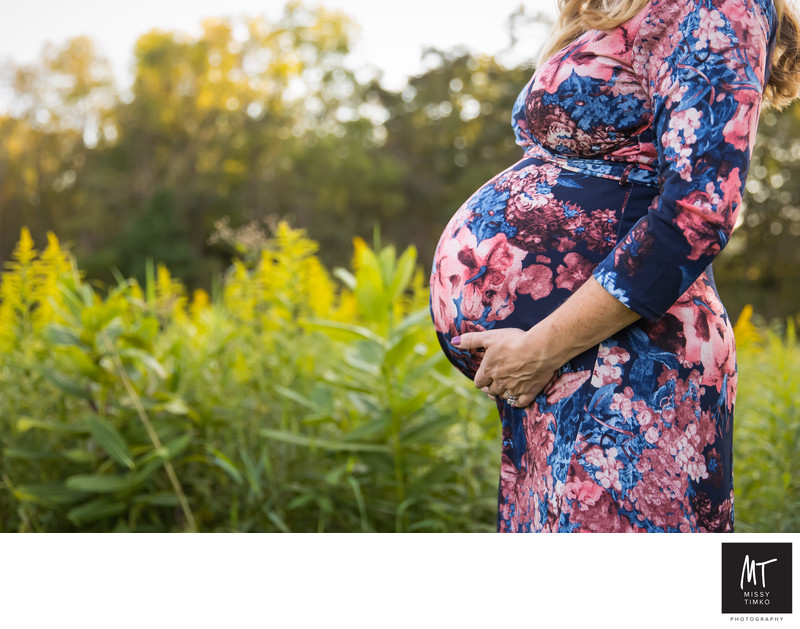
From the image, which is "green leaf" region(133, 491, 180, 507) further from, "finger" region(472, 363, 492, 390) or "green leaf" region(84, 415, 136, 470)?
"finger" region(472, 363, 492, 390)

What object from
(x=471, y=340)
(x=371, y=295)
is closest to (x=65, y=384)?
(x=371, y=295)

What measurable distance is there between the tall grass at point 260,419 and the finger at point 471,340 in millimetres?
653

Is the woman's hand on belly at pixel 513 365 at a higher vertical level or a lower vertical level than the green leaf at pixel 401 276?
lower

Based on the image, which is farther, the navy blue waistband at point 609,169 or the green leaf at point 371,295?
the green leaf at point 371,295

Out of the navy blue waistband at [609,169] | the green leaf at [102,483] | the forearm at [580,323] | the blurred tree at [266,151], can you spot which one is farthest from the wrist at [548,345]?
the blurred tree at [266,151]

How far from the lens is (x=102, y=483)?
62.0 inches

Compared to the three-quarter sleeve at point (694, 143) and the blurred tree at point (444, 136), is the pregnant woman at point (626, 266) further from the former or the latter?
the blurred tree at point (444, 136)

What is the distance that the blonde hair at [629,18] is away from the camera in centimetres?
73

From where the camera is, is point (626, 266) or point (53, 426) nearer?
point (626, 266)
